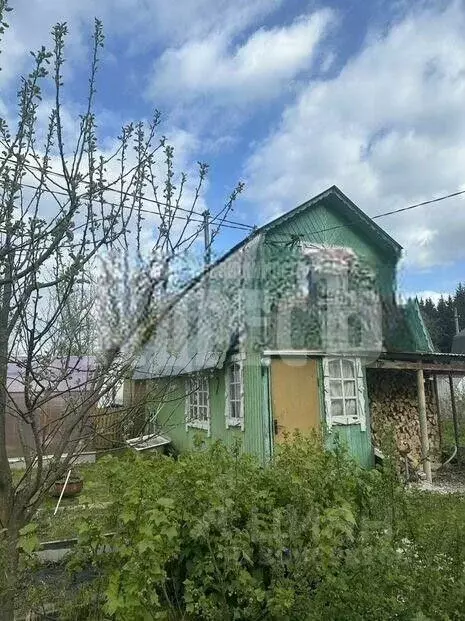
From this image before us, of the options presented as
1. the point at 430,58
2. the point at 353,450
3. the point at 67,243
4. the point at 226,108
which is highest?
the point at 430,58

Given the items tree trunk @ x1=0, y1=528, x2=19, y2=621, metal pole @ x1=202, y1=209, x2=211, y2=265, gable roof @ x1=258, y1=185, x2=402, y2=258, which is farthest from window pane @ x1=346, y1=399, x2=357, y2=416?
tree trunk @ x1=0, y1=528, x2=19, y2=621

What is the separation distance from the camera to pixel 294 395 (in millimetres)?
7359

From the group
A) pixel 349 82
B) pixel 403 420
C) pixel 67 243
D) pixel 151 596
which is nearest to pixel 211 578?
pixel 151 596

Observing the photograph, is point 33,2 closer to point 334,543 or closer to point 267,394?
point 334,543

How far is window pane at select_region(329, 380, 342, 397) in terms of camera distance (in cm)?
763

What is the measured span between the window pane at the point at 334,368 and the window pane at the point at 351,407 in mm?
522

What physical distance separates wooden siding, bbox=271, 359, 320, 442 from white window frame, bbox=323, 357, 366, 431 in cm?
17

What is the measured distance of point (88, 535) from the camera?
2.45 metres

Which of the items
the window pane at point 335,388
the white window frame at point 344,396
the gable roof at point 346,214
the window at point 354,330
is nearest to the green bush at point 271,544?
the window at point 354,330

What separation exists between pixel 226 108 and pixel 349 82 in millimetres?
1026

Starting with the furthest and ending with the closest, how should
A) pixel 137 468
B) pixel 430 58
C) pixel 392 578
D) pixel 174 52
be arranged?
pixel 430 58 → pixel 137 468 → pixel 174 52 → pixel 392 578

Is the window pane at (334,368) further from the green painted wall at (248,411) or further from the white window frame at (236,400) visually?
the white window frame at (236,400)

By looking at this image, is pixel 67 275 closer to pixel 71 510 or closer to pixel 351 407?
Answer: pixel 71 510

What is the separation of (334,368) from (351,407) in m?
0.76
